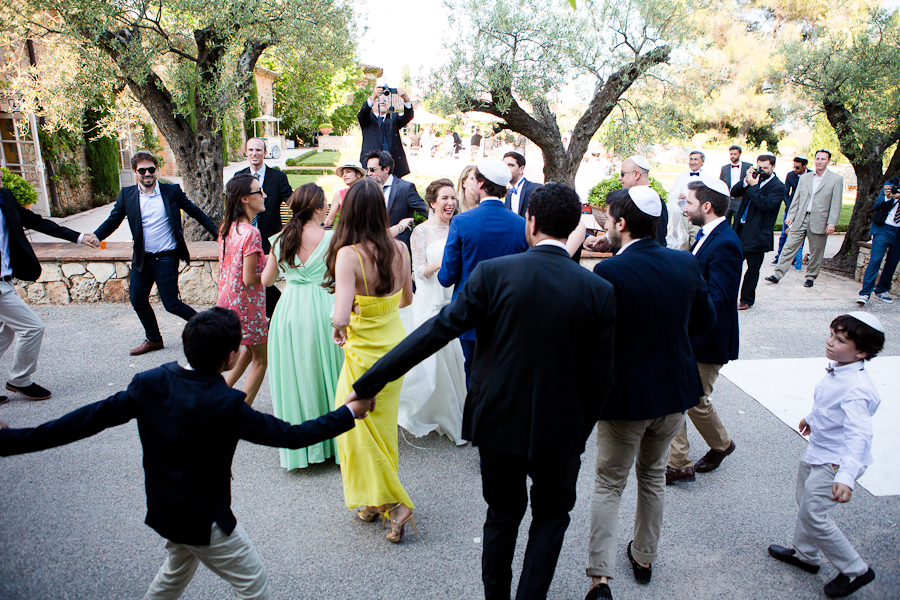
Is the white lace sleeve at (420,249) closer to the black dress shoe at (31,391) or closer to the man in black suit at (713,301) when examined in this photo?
the man in black suit at (713,301)

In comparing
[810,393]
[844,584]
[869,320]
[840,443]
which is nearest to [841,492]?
[840,443]

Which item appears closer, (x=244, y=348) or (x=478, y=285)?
(x=478, y=285)

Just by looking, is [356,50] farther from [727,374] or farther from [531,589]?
[531,589]

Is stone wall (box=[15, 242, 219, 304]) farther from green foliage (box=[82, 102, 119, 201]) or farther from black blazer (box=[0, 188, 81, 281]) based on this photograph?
green foliage (box=[82, 102, 119, 201])

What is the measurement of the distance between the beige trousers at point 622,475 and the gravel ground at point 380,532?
0.96 ft

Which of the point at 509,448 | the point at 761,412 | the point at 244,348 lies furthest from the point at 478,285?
the point at 761,412

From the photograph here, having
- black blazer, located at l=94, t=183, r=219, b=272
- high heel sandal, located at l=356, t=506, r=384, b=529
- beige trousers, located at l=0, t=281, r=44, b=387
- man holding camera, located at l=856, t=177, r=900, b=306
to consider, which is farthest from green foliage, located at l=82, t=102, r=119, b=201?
man holding camera, located at l=856, t=177, r=900, b=306

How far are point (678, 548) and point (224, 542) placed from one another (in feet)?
7.98

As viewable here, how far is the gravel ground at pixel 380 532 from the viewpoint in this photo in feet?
9.68

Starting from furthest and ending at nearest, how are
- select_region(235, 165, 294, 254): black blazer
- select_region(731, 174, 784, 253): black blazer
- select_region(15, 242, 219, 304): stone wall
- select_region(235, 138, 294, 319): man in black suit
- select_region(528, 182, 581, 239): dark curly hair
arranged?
select_region(731, 174, 784, 253): black blazer, select_region(15, 242, 219, 304): stone wall, select_region(235, 165, 294, 254): black blazer, select_region(235, 138, 294, 319): man in black suit, select_region(528, 182, 581, 239): dark curly hair

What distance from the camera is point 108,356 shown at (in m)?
5.79

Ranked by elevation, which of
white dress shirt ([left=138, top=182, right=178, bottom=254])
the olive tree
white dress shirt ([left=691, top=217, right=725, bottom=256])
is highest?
the olive tree

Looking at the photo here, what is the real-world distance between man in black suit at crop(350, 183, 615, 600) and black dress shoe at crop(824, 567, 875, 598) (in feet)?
5.11

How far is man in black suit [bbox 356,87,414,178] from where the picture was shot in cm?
754
